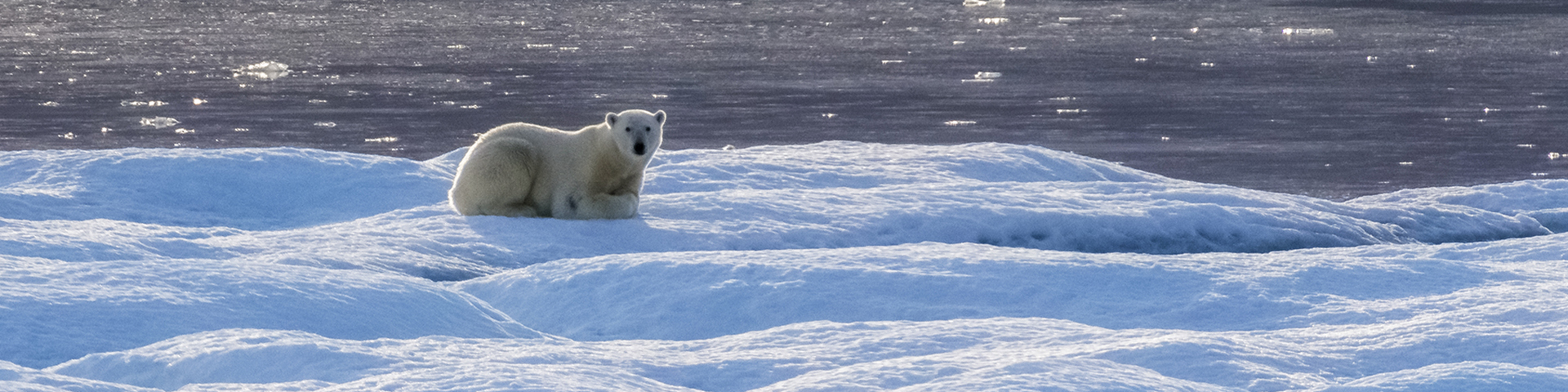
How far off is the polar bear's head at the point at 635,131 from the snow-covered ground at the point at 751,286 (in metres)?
0.31

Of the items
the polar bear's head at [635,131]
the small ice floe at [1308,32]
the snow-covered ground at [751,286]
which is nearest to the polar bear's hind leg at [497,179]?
the snow-covered ground at [751,286]

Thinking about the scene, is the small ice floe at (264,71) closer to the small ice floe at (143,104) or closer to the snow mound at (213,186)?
the small ice floe at (143,104)

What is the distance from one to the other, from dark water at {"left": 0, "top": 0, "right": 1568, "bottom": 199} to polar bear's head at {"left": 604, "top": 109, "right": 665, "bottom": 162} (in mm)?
6558

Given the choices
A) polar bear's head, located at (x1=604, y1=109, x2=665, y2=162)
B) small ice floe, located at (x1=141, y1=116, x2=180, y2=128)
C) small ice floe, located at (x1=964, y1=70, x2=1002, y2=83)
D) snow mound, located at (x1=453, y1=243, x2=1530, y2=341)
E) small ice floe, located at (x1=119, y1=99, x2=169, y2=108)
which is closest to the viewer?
snow mound, located at (x1=453, y1=243, x2=1530, y2=341)

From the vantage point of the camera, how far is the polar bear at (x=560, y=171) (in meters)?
6.23

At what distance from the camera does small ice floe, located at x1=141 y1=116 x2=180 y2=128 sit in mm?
15109

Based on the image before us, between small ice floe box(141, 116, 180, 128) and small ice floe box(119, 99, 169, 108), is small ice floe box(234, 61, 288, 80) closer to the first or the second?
small ice floe box(119, 99, 169, 108)

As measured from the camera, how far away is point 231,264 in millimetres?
4516

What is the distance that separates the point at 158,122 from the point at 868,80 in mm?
8115

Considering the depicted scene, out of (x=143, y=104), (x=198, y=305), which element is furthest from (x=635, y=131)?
(x=143, y=104)

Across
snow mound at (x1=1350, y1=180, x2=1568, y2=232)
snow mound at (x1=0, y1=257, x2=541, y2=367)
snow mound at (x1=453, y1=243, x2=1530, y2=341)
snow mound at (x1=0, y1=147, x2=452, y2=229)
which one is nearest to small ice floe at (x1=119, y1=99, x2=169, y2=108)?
snow mound at (x1=0, y1=147, x2=452, y2=229)

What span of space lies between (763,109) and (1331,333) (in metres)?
12.6

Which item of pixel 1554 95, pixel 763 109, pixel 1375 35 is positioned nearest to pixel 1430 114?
pixel 1554 95

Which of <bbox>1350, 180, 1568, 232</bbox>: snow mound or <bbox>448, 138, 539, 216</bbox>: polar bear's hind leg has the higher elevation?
<bbox>448, 138, 539, 216</bbox>: polar bear's hind leg
